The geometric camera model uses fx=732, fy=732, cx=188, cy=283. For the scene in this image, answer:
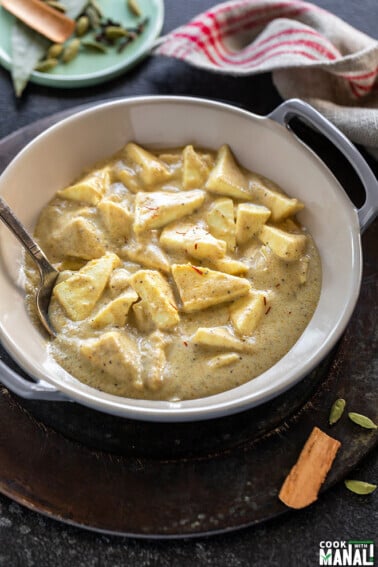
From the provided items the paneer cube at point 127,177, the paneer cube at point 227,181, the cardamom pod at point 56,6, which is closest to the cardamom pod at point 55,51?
the cardamom pod at point 56,6

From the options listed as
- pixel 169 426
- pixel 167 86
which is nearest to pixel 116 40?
pixel 167 86

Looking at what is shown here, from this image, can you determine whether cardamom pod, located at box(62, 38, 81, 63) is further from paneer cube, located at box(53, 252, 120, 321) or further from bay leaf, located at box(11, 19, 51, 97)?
paneer cube, located at box(53, 252, 120, 321)

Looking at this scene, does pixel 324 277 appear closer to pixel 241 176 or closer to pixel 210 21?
pixel 241 176

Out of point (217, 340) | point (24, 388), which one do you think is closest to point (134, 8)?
point (217, 340)

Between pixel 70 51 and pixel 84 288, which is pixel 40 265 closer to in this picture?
pixel 84 288

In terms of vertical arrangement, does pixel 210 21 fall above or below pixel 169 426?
above

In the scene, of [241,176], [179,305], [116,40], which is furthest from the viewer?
[116,40]
